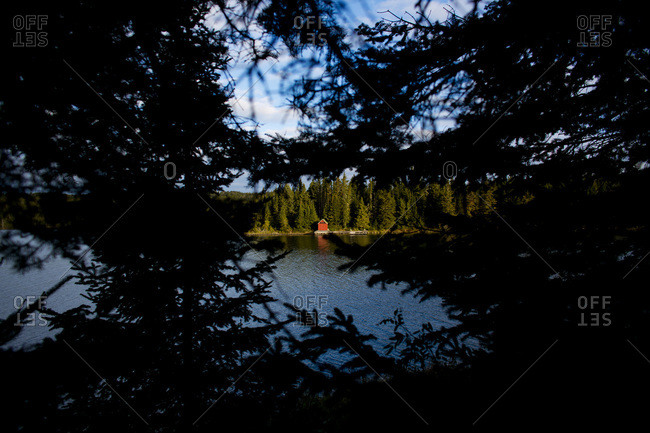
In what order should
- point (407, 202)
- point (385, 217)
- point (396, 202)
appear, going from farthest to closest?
point (407, 202)
point (396, 202)
point (385, 217)

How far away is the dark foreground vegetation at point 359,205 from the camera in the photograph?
2.13 meters

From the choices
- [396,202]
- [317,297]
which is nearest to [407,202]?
[396,202]

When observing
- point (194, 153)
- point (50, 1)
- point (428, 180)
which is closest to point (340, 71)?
point (428, 180)

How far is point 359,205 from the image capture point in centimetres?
343

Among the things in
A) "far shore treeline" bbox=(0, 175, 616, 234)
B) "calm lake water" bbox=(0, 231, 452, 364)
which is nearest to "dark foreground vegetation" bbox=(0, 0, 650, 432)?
"far shore treeline" bbox=(0, 175, 616, 234)

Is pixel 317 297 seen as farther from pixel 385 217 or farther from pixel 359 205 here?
pixel 385 217

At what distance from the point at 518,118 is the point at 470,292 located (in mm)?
1778

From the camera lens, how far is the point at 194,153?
4191 mm

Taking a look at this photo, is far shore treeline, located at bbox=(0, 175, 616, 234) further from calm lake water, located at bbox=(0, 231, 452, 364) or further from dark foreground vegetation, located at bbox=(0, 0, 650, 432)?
calm lake water, located at bbox=(0, 231, 452, 364)

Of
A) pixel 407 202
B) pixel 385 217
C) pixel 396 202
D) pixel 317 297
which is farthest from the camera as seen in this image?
pixel 317 297

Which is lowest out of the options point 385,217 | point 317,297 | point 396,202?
point 317,297

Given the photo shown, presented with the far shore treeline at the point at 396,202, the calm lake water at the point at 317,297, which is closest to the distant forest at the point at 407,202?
the far shore treeline at the point at 396,202

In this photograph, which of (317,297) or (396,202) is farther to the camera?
(317,297)

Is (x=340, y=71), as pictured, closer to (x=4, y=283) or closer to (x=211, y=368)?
(x=211, y=368)
